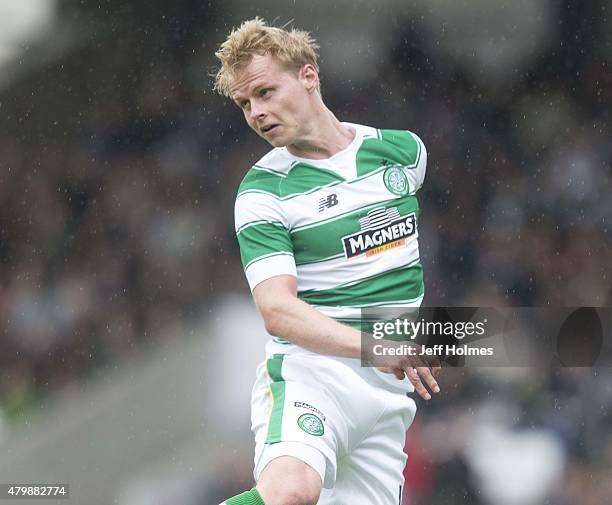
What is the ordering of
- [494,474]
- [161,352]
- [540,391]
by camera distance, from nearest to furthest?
[494,474]
[540,391]
[161,352]

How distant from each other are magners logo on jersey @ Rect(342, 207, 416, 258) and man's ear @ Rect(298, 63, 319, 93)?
0.45 metres

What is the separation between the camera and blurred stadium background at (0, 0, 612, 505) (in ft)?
23.9

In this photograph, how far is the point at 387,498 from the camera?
3.77m

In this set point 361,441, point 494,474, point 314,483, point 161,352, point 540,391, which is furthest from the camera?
point 161,352

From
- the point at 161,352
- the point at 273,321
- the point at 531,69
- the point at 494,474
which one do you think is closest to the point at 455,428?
the point at 494,474

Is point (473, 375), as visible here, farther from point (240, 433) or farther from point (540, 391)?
point (240, 433)

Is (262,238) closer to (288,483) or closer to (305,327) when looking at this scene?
(305,327)

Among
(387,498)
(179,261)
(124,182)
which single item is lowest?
(387,498)

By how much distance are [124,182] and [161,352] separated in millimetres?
1203

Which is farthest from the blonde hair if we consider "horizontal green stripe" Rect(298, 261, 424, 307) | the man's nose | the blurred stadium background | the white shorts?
the blurred stadium background

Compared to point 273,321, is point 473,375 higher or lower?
lower

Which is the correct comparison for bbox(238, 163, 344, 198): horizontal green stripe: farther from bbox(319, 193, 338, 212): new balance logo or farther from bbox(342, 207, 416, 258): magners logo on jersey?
bbox(342, 207, 416, 258): magners logo on jersey

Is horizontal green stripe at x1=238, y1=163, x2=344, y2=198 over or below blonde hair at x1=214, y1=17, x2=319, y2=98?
below

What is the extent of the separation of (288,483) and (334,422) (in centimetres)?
34
